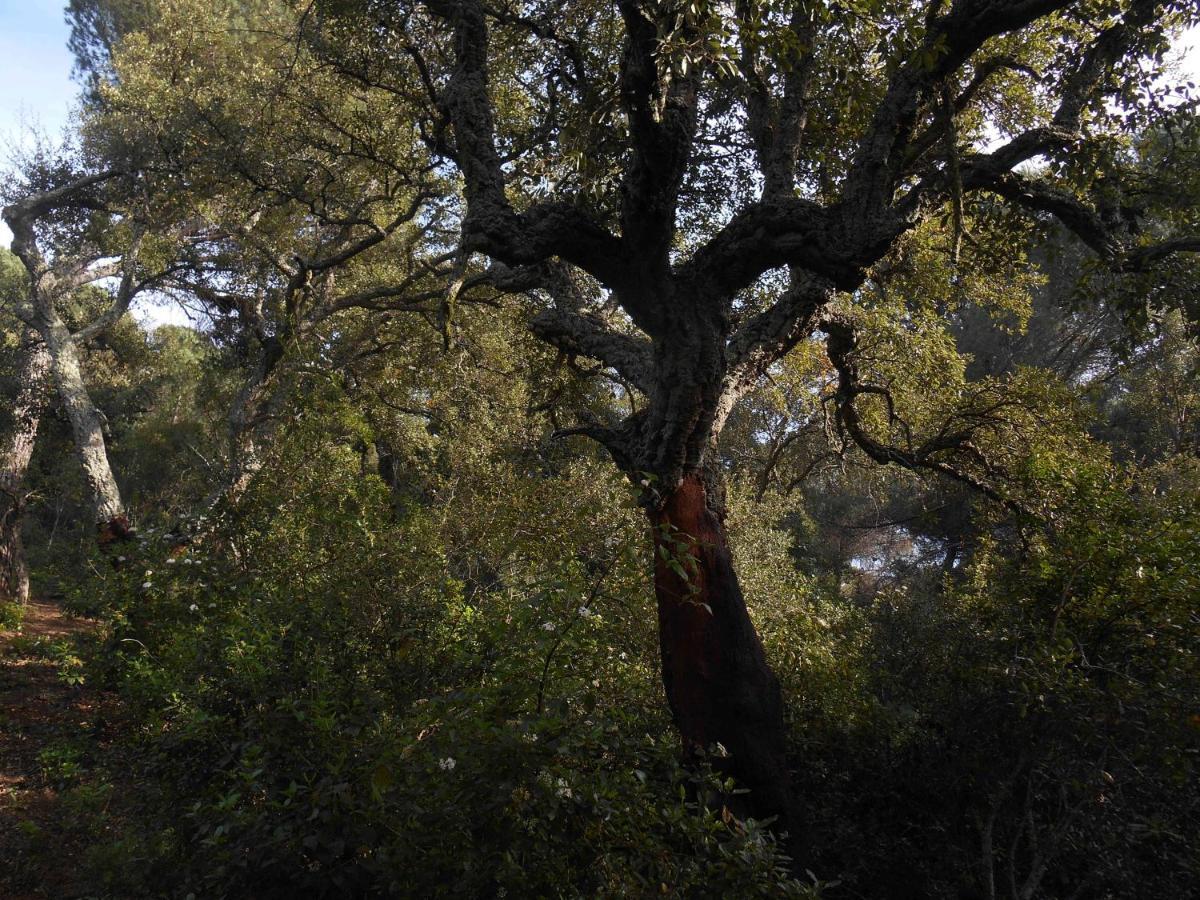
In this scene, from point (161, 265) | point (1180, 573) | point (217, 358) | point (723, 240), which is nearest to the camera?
point (1180, 573)

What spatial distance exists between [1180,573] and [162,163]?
43.4 ft

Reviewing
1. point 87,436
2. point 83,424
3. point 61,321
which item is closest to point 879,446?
point 87,436

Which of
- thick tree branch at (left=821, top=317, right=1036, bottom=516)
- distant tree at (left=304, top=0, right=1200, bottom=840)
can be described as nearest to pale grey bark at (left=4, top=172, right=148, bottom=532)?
distant tree at (left=304, top=0, right=1200, bottom=840)

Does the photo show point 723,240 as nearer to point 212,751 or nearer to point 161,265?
point 212,751

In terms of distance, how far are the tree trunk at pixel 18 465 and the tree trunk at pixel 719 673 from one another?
43.4 ft

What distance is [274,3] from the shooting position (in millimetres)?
15875

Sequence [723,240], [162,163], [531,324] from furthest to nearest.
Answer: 1. [162,163]
2. [531,324]
3. [723,240]

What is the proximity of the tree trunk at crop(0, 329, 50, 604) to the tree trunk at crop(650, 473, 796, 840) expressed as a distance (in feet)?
43.4

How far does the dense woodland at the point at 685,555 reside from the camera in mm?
3098

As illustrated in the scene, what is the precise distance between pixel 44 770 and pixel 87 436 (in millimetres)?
6301

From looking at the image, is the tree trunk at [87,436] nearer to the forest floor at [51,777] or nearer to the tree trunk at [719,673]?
the forest floor at [51,777]

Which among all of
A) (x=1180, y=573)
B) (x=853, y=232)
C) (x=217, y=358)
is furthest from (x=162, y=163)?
(x=1180, y=573)

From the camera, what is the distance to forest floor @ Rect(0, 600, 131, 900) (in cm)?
488

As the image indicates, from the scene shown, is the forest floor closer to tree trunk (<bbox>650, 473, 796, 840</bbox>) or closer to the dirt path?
the dirt path
